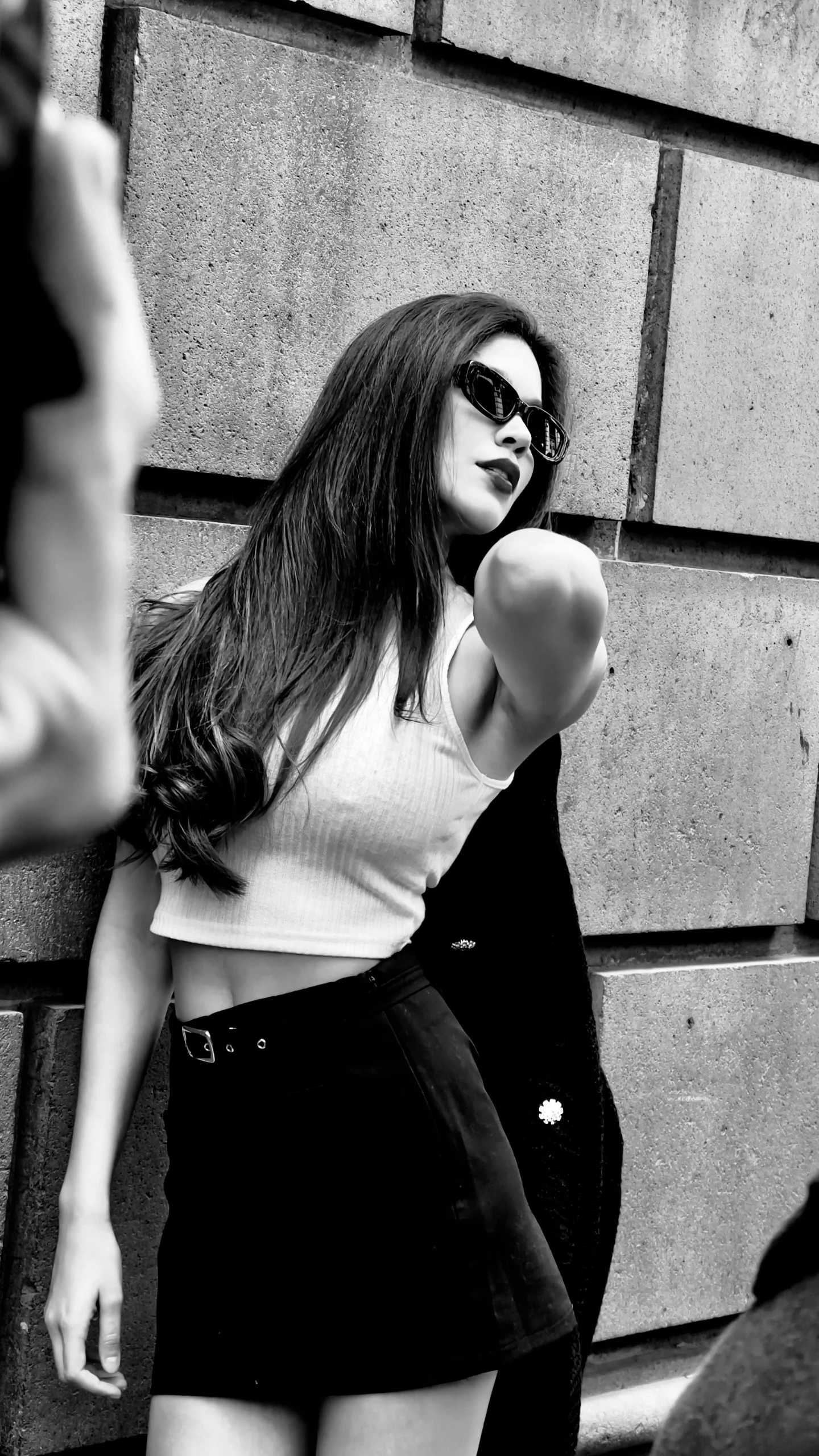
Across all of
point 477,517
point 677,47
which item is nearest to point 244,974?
point 477,517

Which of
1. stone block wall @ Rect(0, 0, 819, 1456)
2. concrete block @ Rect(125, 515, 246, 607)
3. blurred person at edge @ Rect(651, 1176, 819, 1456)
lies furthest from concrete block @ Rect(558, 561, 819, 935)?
blurred person at edge @ Rect(651, 1176, 819, 1456)

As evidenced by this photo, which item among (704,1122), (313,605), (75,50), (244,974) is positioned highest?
(75,50)

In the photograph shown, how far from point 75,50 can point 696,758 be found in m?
2.06

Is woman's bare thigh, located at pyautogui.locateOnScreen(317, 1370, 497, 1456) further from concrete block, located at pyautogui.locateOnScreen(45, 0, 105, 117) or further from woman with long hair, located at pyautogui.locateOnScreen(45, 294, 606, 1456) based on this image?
concrete block, located at pyautogui.locateOnScreen(45, 0, 105, 117)

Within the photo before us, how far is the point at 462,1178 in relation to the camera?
2.29 m

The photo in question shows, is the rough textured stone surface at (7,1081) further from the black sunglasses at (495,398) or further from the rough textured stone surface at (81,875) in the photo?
the black sunglasses at (495,398)

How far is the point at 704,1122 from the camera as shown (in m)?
4.12

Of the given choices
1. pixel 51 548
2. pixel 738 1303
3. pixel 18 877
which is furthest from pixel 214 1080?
pixel 738 1303

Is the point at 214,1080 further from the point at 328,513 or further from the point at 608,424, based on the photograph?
the point at 608,424

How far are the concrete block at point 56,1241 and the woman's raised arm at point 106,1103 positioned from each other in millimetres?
448

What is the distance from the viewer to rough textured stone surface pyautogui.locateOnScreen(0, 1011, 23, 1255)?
300 cm

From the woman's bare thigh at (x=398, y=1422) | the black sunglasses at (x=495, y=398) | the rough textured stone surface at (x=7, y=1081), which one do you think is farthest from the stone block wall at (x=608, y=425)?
the woman's bare thigh at (x=398, y=1422)

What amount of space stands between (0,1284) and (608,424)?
7.24 feet

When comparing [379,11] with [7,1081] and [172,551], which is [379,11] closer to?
[172,551]
